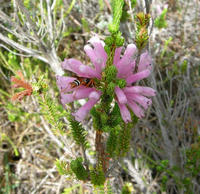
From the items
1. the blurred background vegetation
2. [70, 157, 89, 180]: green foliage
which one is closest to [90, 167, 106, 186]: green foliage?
[70, 157, 89, 180]: green foliage

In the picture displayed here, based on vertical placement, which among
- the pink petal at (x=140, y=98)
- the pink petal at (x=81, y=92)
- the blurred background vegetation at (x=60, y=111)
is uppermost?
the pink petal at (x=81, y=92)

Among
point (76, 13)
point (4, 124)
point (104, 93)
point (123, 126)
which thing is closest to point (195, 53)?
point (76, 13)

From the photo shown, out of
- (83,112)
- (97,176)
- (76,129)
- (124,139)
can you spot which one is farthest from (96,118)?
(97,176)

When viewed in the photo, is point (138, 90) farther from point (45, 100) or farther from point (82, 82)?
point (45, 100)

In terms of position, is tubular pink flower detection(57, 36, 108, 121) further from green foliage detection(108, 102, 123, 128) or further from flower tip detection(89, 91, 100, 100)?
green foliage detection(108, 102, 123, 128)

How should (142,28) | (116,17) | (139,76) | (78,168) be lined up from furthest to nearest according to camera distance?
1. (78,168)
2. (139,76)
3. (142,28)
4. (116,17)

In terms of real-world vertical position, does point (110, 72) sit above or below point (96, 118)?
above

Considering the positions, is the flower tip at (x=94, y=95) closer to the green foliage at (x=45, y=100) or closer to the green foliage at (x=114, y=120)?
the green foliage at (x=114, y=120)

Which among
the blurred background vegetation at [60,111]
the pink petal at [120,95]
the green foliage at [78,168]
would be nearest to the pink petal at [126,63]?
the pink petal at [120,95]
